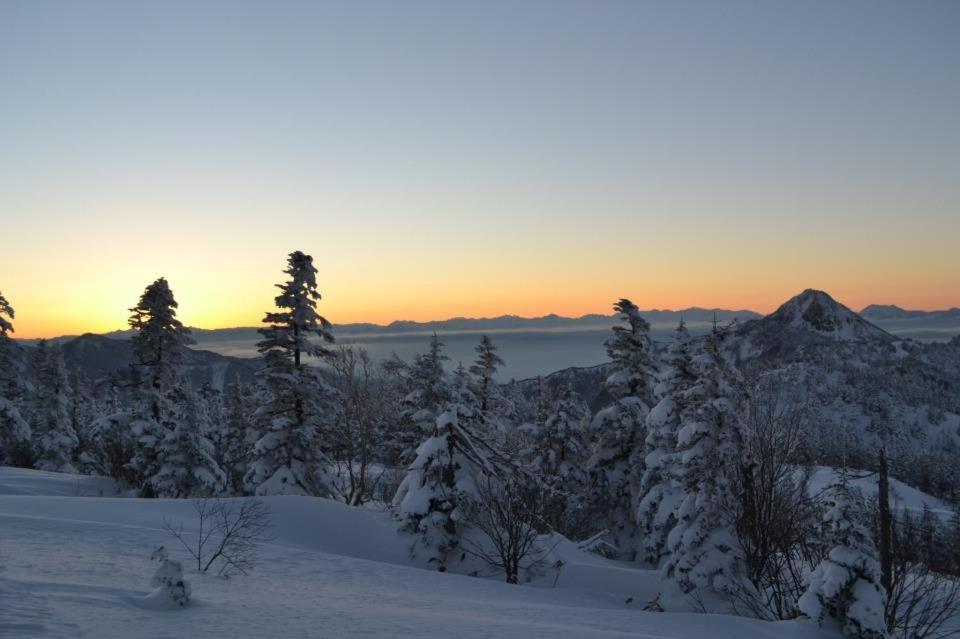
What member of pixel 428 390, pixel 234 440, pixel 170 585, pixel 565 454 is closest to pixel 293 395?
pixel 428 390

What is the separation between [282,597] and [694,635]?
8224 millimetres

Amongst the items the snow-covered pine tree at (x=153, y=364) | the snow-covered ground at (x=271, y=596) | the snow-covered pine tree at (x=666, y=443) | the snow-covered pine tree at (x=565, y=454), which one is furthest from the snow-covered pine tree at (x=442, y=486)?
the snow-covered pine tree at (x=153, y=364)

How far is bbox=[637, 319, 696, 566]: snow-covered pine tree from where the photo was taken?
83.3 feet

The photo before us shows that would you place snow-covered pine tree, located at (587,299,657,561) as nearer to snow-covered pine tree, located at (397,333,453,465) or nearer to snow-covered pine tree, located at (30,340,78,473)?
snow-covered pine tree, located at (397,333,453,465)

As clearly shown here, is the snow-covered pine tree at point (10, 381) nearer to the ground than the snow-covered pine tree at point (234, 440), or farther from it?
farther from it

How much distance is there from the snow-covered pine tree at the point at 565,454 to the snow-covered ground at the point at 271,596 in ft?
40.5

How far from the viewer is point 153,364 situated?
33938 mm

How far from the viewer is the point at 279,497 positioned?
84.9ft

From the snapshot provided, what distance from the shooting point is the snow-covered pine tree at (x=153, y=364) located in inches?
1323

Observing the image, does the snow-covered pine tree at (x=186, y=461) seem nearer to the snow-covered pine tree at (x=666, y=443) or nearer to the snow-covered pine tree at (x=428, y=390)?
the snow-covered pine tree at (x=428, y=390)

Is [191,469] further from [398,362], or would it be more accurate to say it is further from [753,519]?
[753,519]

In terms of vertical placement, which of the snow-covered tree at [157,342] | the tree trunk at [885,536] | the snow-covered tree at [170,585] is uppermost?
the snow-covered tree at [157,342]

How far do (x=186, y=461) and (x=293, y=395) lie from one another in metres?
8.35

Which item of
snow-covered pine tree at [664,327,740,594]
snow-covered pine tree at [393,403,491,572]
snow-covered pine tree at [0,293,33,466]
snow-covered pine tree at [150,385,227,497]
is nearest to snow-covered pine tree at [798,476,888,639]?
snow-covered pine tree at [664,327,740,594]
